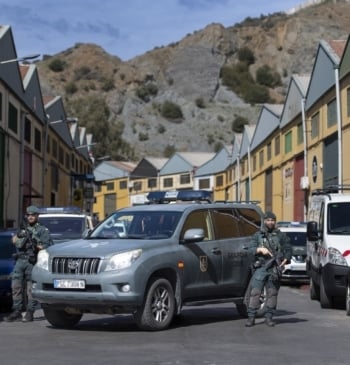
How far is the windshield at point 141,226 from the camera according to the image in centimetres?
1296

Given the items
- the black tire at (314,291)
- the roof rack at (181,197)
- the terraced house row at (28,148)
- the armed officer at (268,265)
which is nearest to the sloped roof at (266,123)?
the terraced house row at (28,148)

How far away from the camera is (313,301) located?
64.0 ft

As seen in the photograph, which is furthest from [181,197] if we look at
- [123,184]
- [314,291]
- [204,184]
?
[123,184]

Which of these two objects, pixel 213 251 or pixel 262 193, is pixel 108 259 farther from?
pixel 262 193

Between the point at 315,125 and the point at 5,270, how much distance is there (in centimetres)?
3134

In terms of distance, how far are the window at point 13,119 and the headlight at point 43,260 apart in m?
29.8

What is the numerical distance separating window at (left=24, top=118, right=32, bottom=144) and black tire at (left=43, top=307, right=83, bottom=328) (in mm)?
35340

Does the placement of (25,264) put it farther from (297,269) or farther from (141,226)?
(297,269)

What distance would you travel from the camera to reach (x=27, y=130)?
160 feet

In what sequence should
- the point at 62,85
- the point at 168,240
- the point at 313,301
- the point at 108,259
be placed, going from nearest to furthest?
the point at 108,259 < the point at 168,240 < the point at 313,301 < the point at 62,85

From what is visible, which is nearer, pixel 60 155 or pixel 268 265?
pixel 268 265

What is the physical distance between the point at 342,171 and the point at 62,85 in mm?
133633

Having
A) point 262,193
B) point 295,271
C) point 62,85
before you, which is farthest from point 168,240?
point 62,85

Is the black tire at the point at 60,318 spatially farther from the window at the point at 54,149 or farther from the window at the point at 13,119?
the window at the point at 54,149
